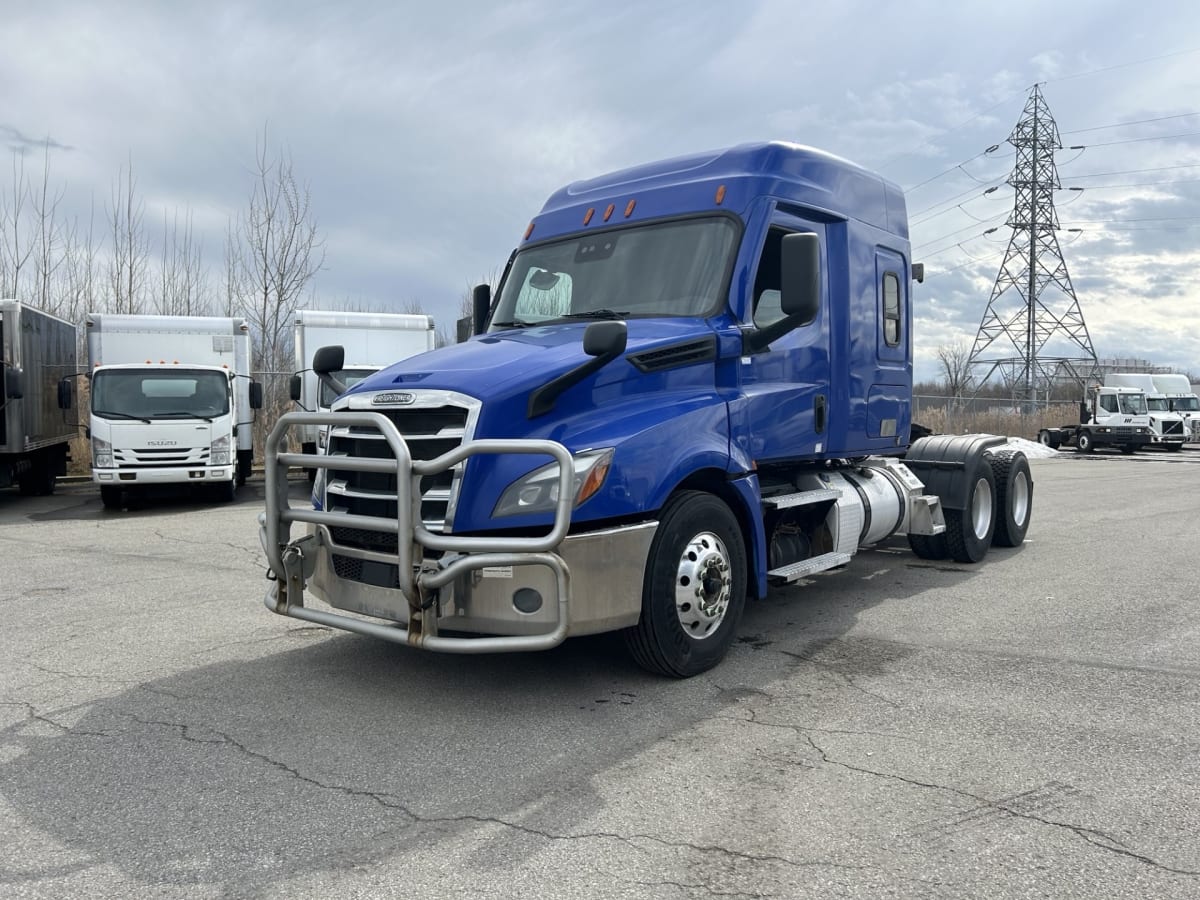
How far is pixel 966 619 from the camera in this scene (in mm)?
6766

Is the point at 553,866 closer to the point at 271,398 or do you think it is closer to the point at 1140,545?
the point at 1140,545

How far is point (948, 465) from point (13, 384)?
13.5 m

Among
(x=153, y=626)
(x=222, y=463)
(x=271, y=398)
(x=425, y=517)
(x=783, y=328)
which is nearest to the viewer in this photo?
(x=425, y=517)

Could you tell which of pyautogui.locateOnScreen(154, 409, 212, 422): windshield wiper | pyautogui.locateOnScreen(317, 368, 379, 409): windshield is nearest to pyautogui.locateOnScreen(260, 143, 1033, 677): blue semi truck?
pyautogui.locateOnScreen(154, 409, 212, 422): windshield wiper

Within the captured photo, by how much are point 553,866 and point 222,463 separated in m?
12.8

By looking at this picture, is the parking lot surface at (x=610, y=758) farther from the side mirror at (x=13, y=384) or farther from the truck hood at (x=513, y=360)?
the side mirror at (x=13, y=384)

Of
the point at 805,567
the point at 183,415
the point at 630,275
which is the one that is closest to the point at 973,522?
the point at 805,567

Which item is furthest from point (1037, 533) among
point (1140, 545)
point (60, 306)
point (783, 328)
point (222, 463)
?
point (60, 306)

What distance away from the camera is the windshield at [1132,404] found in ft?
117

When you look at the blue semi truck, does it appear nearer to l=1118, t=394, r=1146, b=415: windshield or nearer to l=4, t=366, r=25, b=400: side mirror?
l=4, t=366, r=25, b=400: side mirror

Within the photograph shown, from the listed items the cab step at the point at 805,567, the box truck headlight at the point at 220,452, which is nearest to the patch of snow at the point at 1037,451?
the box truck headlight at the point at 220,452

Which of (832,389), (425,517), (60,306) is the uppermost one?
(60,306)

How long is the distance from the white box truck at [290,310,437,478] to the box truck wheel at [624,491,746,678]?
12.3m

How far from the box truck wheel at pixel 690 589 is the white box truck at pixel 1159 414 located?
35.7 m
